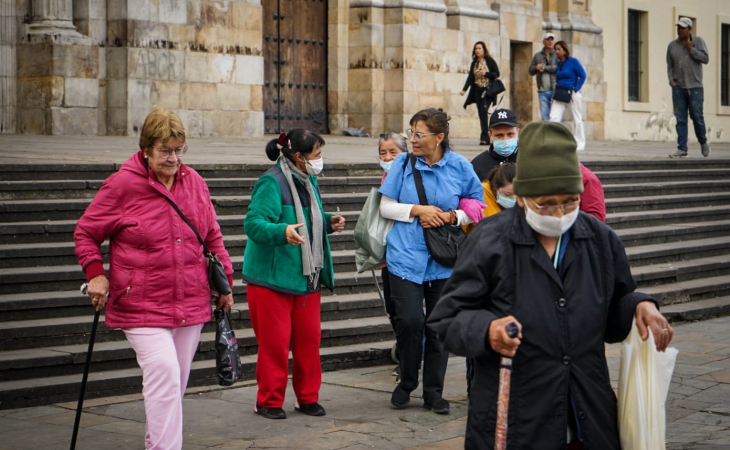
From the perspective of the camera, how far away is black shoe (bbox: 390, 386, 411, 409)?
23.0ft

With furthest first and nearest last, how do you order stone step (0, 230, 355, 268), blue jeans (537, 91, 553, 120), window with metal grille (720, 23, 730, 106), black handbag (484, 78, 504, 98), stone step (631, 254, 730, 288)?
window with metal grille (720, 23, 730, 106) < blue jeans (537, 91, 553, 120) < black handbag (484, 78, 504, 98) < stone step (631, 254, 730, 288) < stone step (0, 230, 355, 268)

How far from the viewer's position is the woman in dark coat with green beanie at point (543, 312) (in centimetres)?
353

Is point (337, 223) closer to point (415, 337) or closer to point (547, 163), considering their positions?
point (415, 337)

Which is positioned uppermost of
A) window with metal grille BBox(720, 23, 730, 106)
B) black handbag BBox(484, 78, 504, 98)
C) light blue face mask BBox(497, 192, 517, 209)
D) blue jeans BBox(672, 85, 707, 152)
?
window with metal grille BBox(720, 23, 730, 106)

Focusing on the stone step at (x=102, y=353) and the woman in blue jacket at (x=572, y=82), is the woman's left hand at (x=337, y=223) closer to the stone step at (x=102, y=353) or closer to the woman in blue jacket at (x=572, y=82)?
the stone step at (x=102, y=353)

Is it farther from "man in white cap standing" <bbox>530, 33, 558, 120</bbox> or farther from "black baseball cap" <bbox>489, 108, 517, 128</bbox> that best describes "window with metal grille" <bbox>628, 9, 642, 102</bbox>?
"black baseball cap" <bbox>489, 108, 517, 128</bbox>

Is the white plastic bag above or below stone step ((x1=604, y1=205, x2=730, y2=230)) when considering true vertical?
below

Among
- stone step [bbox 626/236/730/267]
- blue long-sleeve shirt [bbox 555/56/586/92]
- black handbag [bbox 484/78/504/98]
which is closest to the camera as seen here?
stone step [bbox 626/236/730/267]

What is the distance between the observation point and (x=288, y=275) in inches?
265

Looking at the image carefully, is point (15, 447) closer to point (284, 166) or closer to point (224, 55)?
point (284, 166)

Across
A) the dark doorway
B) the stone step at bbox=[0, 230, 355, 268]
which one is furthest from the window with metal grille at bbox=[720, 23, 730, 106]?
the stone step at bbox=[0, 230, 355, 268]

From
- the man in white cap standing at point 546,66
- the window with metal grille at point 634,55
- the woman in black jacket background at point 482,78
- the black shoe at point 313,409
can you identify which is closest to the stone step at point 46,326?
the black shoe at point 313,409

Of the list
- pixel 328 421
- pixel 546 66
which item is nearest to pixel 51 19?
pixel 546 66

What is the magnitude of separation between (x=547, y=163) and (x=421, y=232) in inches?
131
